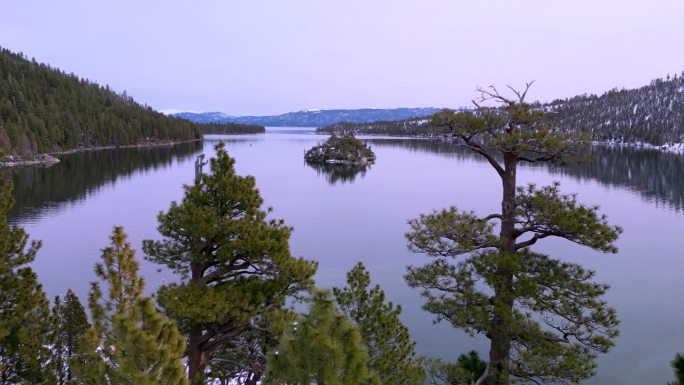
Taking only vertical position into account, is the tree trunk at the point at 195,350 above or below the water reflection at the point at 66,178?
above

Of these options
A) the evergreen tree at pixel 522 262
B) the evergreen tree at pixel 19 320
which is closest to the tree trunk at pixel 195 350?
the evergreen tree at pixel 19 320

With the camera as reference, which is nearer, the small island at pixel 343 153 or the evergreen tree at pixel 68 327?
the evergreen tree at pixel 68 327

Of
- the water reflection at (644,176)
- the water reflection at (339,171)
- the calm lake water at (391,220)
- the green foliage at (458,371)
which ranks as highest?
the green foliage at (458,371)

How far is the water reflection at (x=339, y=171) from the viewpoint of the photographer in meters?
93.4

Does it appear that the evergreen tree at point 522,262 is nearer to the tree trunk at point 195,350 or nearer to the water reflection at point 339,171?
the tree trunk at point 195,350

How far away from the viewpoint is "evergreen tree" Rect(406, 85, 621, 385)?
1189cm

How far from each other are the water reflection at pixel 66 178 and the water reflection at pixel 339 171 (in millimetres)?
34832

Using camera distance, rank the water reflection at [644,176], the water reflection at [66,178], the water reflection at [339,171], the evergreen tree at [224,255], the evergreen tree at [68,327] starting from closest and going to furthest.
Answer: the evergreen tree at [224,255] → the evergreen tree at [68,327] → the water reflection at [66,178] → the water reflection at [644,176] → the water reflection at [339,171]

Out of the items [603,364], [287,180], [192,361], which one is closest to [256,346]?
[192,361]

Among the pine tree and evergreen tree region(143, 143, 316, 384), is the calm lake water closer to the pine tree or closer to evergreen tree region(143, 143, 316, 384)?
evergreen tree region(143, 143, 316, 384)

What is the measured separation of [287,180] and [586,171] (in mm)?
59288

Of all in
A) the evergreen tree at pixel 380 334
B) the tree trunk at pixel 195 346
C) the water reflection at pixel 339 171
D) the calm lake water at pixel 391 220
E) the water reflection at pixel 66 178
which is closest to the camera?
the evergreen tree at pixel 380 334

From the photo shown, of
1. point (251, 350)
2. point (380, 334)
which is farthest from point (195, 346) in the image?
point (380, 334)

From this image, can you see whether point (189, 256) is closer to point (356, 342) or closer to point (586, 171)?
point (356, 342)
